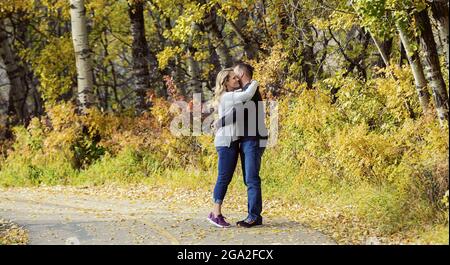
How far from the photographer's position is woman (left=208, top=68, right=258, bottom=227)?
9.03 m

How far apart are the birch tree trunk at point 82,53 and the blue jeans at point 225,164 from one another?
26.8 feet

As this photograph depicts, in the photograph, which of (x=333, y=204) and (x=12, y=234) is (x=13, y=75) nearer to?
(x=12, y=234)

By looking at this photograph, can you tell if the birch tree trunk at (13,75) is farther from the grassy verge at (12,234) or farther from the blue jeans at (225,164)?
the blue jeans at (225,164)

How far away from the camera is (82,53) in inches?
661

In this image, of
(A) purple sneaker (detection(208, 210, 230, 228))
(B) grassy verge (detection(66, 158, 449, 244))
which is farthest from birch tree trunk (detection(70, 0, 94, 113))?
(A) purple sneaker (detection(208, 210, 230, 228))

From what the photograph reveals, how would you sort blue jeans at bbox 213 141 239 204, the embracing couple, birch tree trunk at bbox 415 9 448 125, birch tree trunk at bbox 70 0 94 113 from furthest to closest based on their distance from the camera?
birch tree trunk at bbox 70 0 94 113
birch tree trunk at bbox 415 9 448 125
blue jeans at bbox 213 141 239 204
the embracing couple

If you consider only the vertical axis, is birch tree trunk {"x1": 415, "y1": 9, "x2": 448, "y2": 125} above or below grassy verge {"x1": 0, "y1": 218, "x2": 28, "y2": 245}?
above

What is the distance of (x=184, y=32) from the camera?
15242 mm

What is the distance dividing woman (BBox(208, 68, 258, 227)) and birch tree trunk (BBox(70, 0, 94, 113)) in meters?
8.17

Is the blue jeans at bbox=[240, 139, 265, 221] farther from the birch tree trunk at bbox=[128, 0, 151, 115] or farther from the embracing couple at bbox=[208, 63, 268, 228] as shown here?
the birch tree trunk at bbox=[128, 0, 151, 115]

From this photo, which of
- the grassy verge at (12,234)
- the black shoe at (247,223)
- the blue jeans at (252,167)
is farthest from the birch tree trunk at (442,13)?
the grassy verge at (12,234)

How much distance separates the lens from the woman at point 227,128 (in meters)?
9.03

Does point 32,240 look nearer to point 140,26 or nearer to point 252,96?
point 252,96

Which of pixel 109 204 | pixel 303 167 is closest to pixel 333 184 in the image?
pixel 303 167
